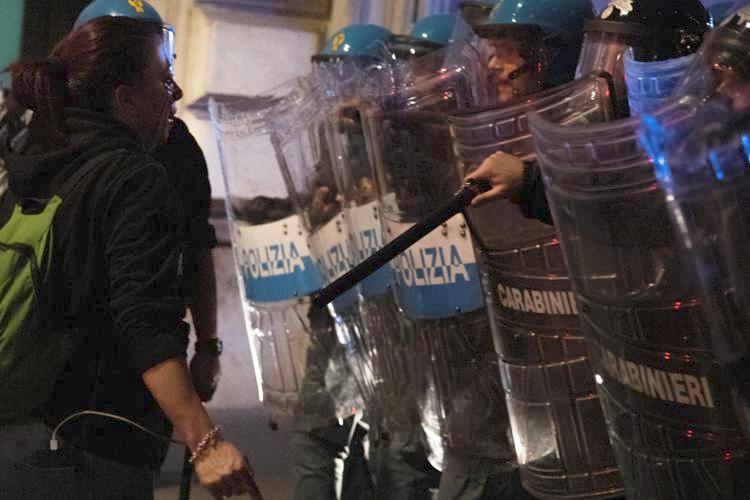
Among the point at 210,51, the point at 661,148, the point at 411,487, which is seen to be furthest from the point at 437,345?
the point at 210,51

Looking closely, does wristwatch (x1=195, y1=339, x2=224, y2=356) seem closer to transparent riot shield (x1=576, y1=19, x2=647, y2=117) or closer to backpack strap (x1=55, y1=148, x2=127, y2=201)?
backpack strap (x1=55, y1=148, x2=127, y2=201)

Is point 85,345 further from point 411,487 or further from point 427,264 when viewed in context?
point 411,487

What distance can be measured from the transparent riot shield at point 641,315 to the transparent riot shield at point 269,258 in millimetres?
2119

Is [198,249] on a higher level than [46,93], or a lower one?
lower

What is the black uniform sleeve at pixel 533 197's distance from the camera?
2.40m

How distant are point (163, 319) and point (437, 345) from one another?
1.05 metres

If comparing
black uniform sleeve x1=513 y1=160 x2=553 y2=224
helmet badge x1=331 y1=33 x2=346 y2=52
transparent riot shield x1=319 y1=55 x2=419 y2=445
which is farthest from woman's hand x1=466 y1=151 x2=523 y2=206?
helmet badge x1=331 y1=33 x2=346 y2=52

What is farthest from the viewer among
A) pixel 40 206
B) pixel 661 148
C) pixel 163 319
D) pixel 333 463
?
pixel 333 463

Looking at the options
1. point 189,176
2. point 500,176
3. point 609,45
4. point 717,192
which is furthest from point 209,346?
point 717,192

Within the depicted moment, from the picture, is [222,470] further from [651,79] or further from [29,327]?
[651,79]

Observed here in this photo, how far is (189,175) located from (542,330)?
5.46 ft

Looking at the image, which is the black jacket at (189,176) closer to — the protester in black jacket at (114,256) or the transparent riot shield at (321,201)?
the transparent riot shield at (321,201)

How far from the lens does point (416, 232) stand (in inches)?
94.3

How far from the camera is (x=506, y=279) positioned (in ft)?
8.23
